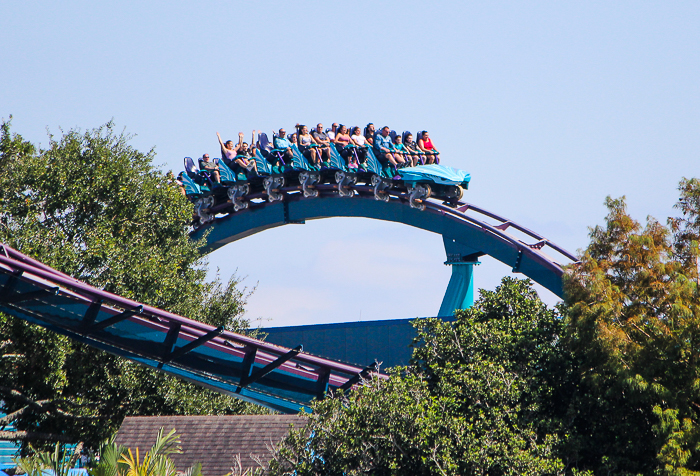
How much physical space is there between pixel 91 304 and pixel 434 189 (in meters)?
9.70

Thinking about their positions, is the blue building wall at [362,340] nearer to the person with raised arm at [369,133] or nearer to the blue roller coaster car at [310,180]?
the blue roller coaster car at [310,180]

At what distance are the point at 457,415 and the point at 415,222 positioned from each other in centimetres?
979

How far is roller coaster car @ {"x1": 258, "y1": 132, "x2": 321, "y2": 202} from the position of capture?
2134 centimetres

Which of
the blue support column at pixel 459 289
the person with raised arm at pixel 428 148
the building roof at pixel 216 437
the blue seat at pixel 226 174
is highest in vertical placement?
the person with raised arm at pixel 428 148

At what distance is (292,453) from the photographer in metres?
10.2

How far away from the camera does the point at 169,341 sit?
12633mm

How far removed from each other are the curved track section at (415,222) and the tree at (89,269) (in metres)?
2.92

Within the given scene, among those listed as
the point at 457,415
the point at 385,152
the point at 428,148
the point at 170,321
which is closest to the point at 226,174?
the point at 385,152

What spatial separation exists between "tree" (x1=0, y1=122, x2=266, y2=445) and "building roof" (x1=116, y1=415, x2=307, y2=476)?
10.1 ft

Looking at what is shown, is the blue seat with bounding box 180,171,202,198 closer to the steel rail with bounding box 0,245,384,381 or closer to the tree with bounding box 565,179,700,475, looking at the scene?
the steel rail with bounding box 0,245,384,381

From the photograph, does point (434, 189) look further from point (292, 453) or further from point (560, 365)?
point (292, 453)

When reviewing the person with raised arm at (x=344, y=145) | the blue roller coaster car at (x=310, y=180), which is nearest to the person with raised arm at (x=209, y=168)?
the blue roller coaster car at (x=310, y=180)

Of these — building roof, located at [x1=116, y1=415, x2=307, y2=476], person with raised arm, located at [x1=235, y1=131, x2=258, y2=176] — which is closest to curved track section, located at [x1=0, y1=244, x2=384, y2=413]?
building roof, located at [x1=116, y1=415, x2=307, y2=476]

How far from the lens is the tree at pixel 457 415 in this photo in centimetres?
975
